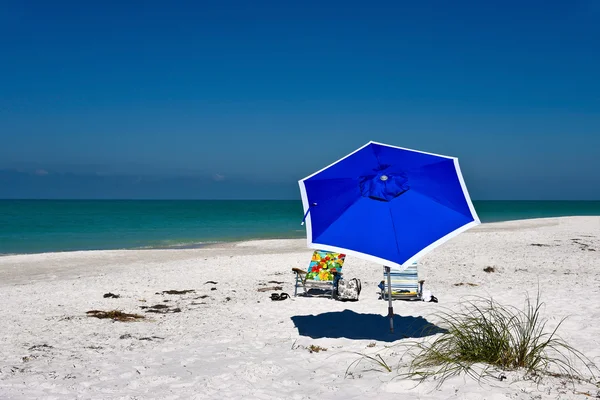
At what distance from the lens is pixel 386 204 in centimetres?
539

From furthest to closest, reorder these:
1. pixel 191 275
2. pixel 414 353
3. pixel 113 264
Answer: pixel 113 264, pixel 191 275, pixel 414 353

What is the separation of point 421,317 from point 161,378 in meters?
4.15

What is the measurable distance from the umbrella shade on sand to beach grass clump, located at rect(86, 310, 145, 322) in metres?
4.10

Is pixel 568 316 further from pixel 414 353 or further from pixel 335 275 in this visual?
pixel 335 275

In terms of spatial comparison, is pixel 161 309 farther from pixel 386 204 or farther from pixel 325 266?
pixel 386 204

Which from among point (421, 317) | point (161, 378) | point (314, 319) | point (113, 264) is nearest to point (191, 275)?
point (113, 264)

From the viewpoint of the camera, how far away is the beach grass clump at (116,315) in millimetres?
7820

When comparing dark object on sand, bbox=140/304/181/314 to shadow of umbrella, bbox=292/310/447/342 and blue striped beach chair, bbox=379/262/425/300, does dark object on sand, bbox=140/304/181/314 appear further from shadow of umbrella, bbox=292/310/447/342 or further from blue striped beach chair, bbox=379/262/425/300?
blue striped beach chair, bbox=379/262/425/300

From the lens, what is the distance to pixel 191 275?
41.6ft

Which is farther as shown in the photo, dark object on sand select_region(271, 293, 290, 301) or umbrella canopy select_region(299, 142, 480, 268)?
dark object on sand select_region(271, 293, 290, 301)

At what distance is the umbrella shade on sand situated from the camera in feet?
16.8

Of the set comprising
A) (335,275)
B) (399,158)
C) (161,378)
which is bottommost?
(161,378)

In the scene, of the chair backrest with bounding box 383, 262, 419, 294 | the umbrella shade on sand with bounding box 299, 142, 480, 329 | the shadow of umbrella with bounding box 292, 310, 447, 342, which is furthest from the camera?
the chair backrest with bounding box 383, 262, 419, 294

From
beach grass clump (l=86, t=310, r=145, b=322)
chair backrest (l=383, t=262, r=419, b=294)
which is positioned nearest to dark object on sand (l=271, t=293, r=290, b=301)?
chair backrest (l=383, t=262, r=419, b=294)
